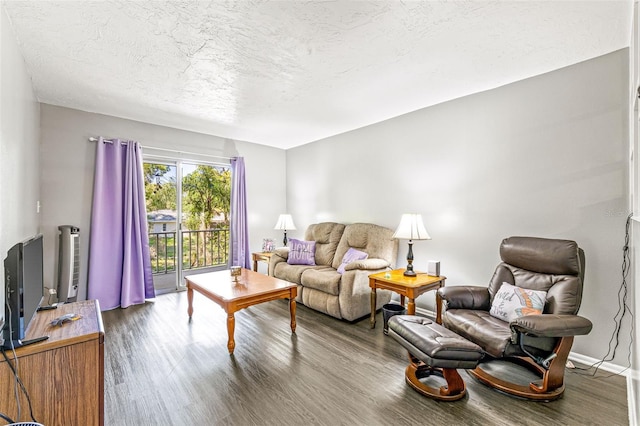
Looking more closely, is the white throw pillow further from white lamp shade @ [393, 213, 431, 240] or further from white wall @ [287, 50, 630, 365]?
white lamp shade @ [393, 213, 431, 240]

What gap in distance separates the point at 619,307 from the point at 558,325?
3.04 ft

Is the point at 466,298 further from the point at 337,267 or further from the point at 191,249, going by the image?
the point at 191,249

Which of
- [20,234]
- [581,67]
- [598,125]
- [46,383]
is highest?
[581,67]

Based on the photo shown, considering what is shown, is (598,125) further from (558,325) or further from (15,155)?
(15,155)

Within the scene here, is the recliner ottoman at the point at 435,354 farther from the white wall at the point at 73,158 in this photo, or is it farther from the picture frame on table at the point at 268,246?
the white wall at the point at 73,158

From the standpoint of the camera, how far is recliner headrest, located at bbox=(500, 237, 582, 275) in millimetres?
2215

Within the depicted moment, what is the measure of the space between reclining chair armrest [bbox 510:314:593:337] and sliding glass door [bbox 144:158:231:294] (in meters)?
4.39

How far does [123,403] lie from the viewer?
1922 mm

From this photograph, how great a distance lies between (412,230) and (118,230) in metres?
3.76

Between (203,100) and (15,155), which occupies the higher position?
(203,100)

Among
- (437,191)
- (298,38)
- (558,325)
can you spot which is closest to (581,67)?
(437,191)

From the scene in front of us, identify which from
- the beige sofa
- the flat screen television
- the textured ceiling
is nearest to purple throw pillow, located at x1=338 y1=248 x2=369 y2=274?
the beige sofa

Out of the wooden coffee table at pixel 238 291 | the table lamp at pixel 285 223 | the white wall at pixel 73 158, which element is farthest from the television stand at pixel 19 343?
the table lamp at pixel 285 223

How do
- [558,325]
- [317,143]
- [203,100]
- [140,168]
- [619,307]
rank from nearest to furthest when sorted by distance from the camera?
1. [558,325]
2. [619,307]
3. [203,100]
4. [140,168]
5. [317,143]
